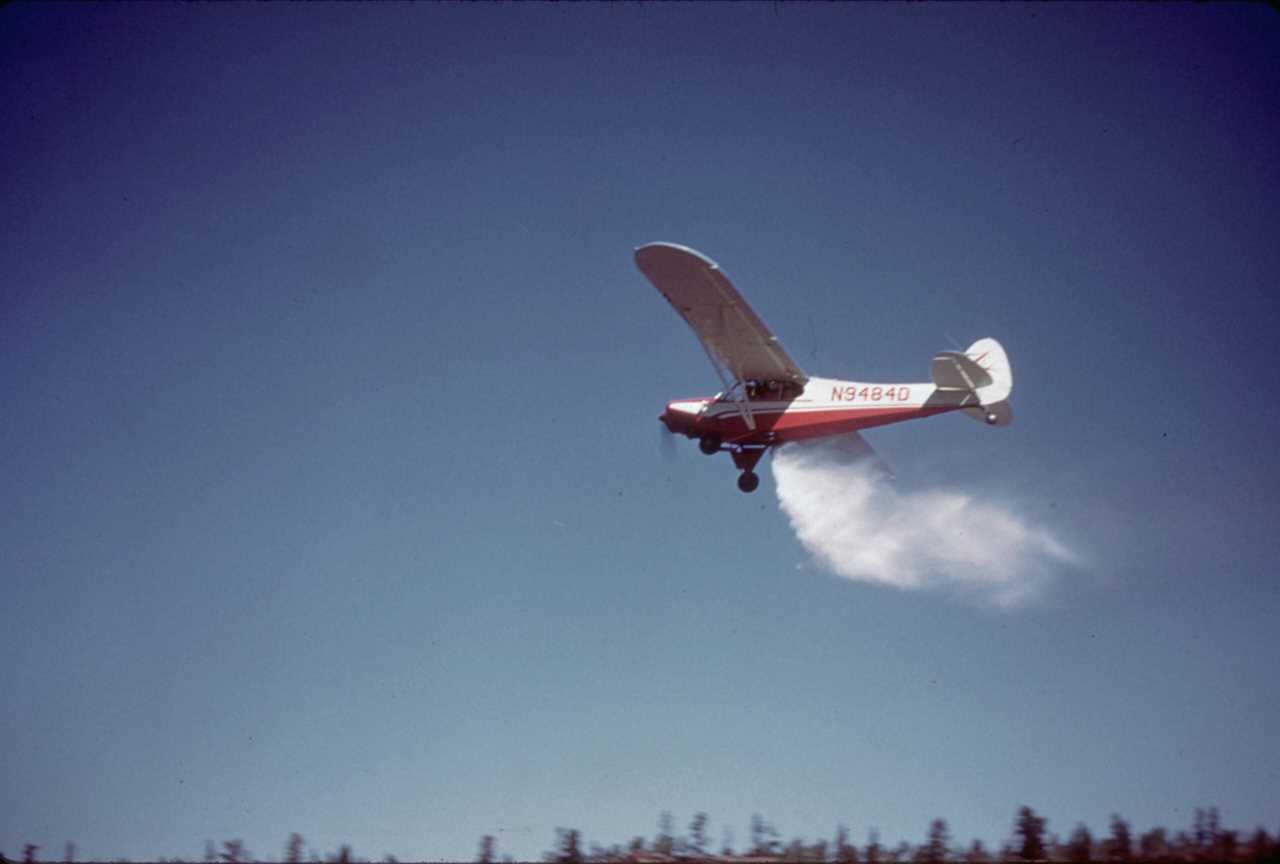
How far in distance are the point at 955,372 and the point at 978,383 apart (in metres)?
0.77

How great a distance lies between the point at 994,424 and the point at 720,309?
678 centimetres

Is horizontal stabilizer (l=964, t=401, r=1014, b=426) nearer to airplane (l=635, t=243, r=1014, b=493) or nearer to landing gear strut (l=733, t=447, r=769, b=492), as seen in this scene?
airplane (l=635, t=243, r=1014, b=493)

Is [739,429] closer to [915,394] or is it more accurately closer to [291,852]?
[915,394]

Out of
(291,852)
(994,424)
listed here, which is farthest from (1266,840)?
(291,852)

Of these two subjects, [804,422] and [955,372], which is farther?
[804,422]

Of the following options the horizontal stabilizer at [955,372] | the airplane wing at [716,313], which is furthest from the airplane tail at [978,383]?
the airplane wing at [716,313]

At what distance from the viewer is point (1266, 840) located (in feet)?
50.2

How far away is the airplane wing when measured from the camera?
976 inches

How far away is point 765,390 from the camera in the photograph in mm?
27531

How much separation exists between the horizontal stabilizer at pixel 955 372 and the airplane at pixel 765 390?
0.02 meters

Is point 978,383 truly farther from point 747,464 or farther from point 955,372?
point 747,464

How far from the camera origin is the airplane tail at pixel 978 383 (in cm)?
2595

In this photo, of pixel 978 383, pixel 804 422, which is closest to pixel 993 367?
pixel 978 383

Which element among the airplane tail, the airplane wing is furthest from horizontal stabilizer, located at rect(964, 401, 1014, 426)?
the airplane wing
